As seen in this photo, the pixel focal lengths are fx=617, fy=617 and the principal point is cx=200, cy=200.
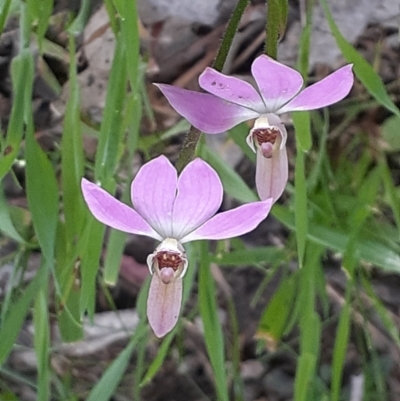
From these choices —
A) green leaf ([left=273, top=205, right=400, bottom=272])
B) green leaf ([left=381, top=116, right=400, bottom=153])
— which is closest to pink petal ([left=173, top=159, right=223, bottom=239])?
green leaf ([left=273, top=205, right=400, bottom=272])

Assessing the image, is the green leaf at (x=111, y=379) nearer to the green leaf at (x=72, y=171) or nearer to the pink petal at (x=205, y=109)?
the green leaf at (x=72, y=171)

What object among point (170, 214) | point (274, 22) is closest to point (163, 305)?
point (170, 214)

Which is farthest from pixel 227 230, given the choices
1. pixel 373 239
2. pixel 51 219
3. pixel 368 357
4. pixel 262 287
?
pixel 368 357

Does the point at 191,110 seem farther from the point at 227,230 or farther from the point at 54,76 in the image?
the point at 54,76

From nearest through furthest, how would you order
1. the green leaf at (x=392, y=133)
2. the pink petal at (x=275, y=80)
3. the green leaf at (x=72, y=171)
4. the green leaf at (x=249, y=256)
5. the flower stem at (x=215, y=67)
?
the pink petal at (x=275, y=80) < the flower stem at (x=215, y=67) < the green leaf at (x=72, y=171) < the green leaf at (x=249, y=256) < the green leaf at (x=392, y=133)

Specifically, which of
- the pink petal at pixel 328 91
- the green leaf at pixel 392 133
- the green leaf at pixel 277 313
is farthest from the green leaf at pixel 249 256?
the pink petal at pixel 328 91

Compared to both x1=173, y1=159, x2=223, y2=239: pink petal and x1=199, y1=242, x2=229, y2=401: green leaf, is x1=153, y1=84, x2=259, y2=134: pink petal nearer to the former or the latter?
x1=173, y1=159, x2=223, y2=239: pink petal

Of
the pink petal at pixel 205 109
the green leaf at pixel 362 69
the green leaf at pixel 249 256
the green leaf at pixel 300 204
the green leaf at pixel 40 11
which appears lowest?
the green leaf at pixel 249 256

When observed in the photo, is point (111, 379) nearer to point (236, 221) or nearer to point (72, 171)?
point (72, 171)

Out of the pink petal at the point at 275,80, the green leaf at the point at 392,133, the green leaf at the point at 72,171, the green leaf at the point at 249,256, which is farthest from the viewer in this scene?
the green leaf at the point at 392,133
